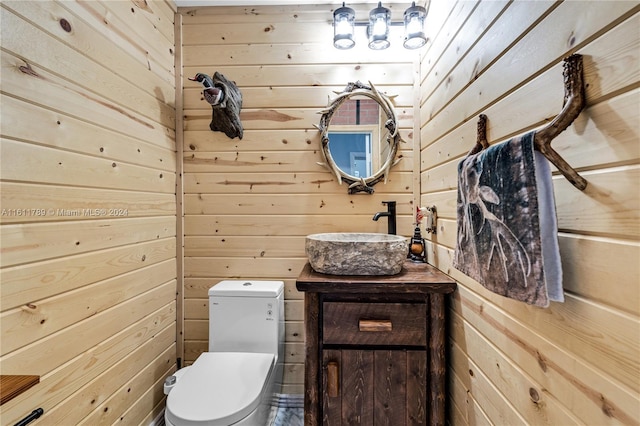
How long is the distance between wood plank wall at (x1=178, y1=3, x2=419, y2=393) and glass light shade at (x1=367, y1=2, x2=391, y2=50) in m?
0.18

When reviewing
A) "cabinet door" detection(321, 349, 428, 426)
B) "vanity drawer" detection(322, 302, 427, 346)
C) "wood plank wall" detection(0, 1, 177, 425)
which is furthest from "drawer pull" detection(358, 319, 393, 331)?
"wood plank wall" detection(0, 1, 177, 425)

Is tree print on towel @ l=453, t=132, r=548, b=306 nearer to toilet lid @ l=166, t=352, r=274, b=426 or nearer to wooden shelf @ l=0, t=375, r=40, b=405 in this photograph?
toilet lid @ l=166, t=352, r=274, b=426

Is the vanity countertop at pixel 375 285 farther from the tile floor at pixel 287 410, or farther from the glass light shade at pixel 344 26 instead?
the glass light shade at pixel 344 26

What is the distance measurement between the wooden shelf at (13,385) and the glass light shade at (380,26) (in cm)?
196

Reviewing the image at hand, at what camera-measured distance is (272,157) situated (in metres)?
1.80

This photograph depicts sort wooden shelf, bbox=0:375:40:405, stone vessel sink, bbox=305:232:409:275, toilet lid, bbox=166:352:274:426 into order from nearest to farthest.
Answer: wooden shelf, bbox=0:375:40:405 < toilet lid, bbox=166:352:274:426 < stone vessel sink, bbox=305:232:409:275

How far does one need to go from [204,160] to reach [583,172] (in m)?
1.82

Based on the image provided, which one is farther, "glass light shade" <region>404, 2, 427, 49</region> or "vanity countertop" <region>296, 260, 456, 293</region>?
"glass light shade" <region>404, 2, 427, 49</region>

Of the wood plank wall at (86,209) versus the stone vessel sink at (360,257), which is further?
the stone vessel sink at (360,257)

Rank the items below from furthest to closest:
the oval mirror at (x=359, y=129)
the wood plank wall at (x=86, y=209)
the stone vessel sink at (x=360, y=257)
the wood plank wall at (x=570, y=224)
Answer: the oval mirror at (x=359, y=129), the stone vessel sink at (x=360, y=257), the wood plank wall at (x=86, y=209), the wood plank wall at (x=570, y=224)

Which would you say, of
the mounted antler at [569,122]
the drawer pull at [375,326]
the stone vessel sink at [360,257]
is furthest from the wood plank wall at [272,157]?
the mounted antler at [569,122]

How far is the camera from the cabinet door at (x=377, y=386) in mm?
1138

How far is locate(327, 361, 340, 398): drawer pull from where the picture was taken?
114 cm

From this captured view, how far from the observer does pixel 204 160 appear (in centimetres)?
181
